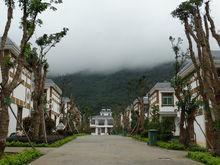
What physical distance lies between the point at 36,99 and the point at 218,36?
50.0ft

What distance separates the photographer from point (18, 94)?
3944 cm

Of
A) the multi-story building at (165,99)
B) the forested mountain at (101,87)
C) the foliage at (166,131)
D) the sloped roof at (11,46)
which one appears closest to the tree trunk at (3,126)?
the foliage at (166,131)

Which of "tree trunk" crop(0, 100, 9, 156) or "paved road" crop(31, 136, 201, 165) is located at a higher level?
"tree trunk" crop(0, 100, 9, 156)

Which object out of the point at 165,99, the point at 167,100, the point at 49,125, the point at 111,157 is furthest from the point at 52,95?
the point at 111,157

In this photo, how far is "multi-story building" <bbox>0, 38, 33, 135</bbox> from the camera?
34.8 meters

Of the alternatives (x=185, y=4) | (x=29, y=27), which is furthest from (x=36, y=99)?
(x=185, y=4)

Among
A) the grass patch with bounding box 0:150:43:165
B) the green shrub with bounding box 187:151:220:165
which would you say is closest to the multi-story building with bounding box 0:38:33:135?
the grass patch with bounding box 0:150:43:165

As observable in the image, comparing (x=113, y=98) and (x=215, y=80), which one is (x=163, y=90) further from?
(x=113, y=98)

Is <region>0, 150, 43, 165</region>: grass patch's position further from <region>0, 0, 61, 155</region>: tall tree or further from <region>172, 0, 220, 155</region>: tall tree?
<region>172, 0, 220, 155</region>: tall tree

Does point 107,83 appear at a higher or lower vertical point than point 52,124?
higher

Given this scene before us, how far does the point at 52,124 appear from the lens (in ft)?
124

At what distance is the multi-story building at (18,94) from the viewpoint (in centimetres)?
3484

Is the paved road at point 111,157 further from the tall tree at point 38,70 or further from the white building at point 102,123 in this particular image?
the white building at point 102,123

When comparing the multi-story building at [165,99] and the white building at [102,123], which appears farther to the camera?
the white building at [102,123]
